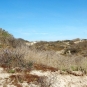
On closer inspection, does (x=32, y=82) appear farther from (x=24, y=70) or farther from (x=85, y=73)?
(x=85, y=73)

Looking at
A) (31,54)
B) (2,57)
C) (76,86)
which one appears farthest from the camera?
(31,54)

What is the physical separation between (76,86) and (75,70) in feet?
6.91

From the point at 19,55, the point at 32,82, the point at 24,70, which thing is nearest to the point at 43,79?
the point at 32,82

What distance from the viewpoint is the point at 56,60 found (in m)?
13.3

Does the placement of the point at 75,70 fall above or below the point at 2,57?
below

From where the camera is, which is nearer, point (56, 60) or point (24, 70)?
point (24, 70)

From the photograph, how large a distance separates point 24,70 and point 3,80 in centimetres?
154

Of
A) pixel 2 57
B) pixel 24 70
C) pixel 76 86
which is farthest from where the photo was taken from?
pixel 2 57

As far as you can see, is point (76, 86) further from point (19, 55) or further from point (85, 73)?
point (19, 55)

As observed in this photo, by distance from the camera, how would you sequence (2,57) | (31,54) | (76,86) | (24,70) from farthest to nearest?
1. (31,54)
2. (2,57)
3. (24,70)
4. (76,86)

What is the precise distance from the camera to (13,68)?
11.3 metres

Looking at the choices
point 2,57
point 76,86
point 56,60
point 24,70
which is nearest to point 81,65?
point 56,60

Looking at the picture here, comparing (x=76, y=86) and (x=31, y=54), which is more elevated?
(x=31, y=54)

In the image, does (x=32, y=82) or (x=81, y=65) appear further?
(x=81, y=65)
